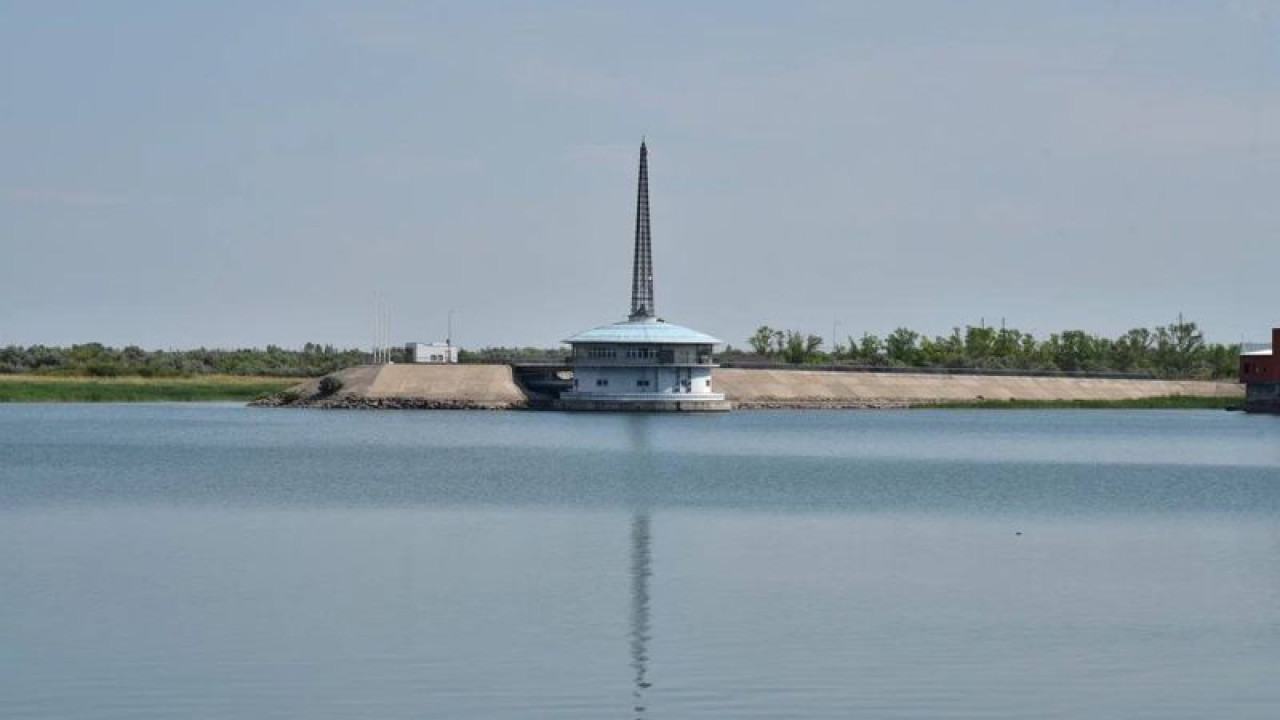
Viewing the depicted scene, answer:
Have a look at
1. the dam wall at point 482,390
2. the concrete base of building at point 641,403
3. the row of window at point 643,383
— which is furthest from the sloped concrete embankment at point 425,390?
the row of window at point 643,383

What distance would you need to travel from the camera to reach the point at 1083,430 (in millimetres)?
148625

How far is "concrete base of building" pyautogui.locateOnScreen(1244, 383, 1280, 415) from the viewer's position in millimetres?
174250

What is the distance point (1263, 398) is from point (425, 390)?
69549mm

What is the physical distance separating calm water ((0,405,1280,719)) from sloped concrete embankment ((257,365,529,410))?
83.6 m

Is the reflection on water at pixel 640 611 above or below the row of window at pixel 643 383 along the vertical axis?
below

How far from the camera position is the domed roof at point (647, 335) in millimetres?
167875

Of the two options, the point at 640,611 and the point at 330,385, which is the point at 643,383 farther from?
the point at 640,611

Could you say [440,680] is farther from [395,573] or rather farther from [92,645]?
[395,573]

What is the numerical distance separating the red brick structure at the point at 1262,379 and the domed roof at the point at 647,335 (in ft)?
146

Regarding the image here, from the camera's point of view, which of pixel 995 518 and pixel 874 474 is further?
pixel 874 474

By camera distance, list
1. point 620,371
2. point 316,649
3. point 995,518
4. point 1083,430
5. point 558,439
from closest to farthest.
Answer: point 316,649, point 995,518, point 558,439, point 1083,430, point 620,371

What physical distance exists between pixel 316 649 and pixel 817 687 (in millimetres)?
8577

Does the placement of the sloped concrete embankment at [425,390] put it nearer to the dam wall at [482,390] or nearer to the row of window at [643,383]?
the dam wall at [482,390]

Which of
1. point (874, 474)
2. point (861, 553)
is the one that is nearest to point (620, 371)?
point (874, 474)
